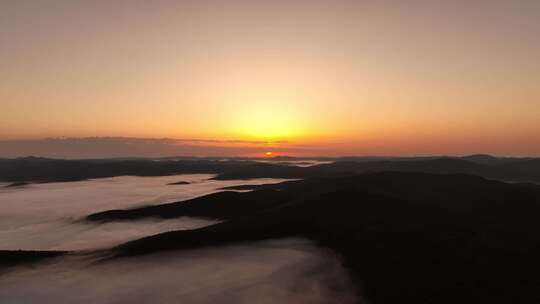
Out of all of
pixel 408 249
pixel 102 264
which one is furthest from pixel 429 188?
pixel 102 264

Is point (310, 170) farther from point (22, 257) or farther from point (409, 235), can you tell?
point (22, 257)

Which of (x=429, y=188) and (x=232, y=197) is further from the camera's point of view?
(x=429, y=188)

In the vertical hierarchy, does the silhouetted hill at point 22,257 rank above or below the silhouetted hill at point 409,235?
below

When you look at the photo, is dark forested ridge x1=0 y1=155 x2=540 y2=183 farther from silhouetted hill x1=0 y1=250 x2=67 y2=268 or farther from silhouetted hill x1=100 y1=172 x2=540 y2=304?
silhouetted hill x1=0 y1=250 x2=67 y2=268

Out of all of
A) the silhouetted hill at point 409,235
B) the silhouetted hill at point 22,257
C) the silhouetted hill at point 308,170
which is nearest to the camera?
the silhouetted hill at point 409,235

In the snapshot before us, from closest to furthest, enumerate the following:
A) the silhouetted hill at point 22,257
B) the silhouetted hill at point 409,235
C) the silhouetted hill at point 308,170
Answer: the silhouetted hill at point 409,235 < the silhouetted hill at point 22,257 < the silhouetted hill at point 308,170

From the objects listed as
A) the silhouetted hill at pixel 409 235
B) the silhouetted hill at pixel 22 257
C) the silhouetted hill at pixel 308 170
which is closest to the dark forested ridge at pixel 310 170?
the silhouetted hill at pixel 308 170

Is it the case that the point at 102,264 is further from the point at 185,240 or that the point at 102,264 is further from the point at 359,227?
the point at 359,227

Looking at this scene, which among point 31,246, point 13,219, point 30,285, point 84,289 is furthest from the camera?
point 13,219

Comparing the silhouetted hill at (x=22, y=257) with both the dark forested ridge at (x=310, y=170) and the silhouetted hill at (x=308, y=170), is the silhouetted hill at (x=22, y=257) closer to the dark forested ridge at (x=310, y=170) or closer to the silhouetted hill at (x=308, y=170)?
the silhouetted hill at (x=308, y=170)
